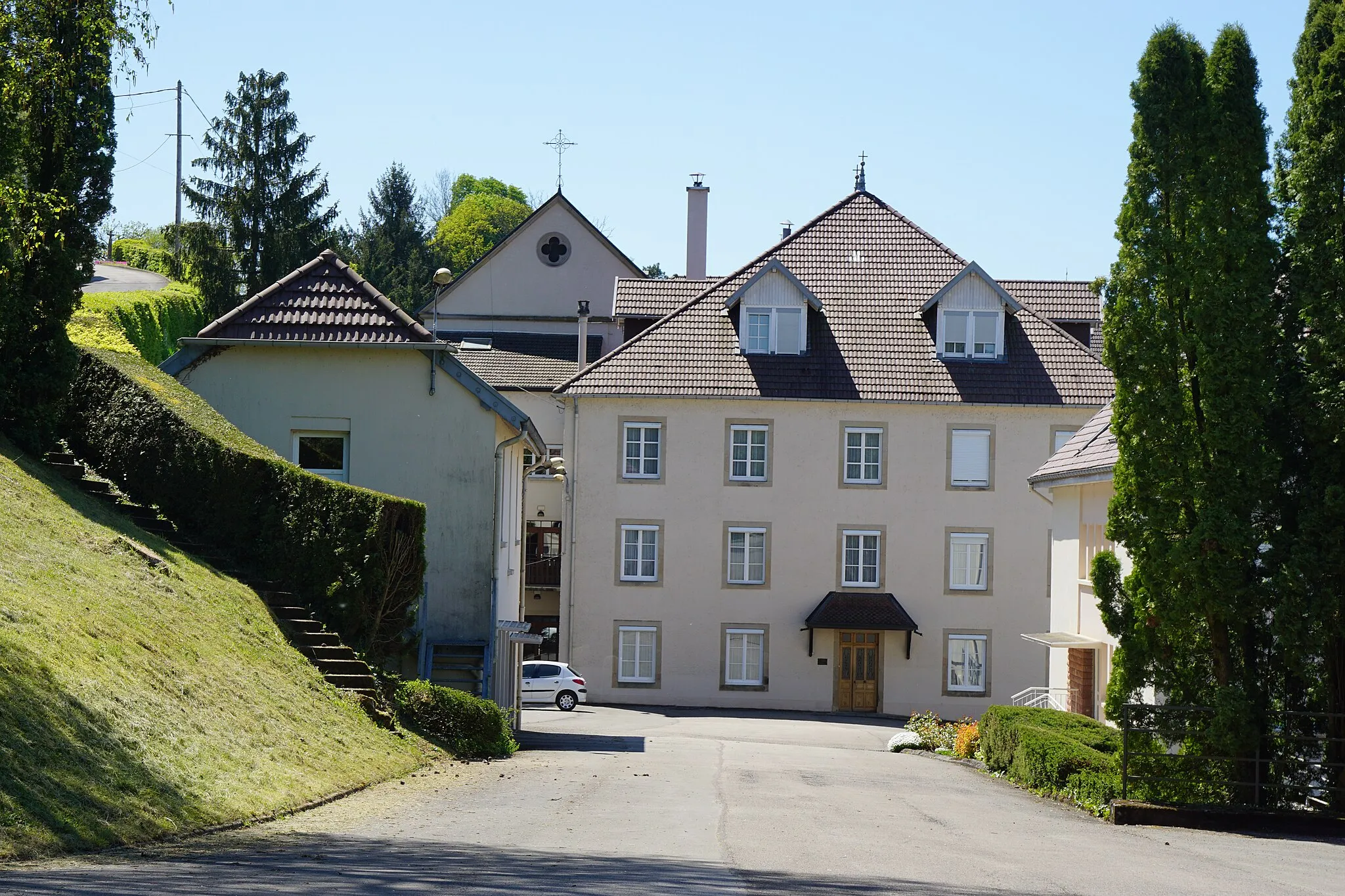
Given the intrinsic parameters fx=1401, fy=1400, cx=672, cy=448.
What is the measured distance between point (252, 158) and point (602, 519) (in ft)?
81.6

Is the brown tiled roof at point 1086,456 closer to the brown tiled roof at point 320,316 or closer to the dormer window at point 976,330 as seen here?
the brown tiled roof at point 320,316

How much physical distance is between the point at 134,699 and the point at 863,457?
2925 centimetres

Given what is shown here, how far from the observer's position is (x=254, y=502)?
19609 mm

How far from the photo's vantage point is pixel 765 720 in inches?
1423

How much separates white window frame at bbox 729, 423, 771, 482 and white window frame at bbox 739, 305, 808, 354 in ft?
7.30

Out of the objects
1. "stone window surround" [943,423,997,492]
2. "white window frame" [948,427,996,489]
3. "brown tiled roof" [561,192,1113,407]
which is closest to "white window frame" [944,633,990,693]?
"stone window surround" [943,423,997,492]

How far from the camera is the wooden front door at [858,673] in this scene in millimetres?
39094

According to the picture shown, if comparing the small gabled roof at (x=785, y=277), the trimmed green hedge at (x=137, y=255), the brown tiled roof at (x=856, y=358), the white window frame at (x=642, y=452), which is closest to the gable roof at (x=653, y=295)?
the brown tiled roof at (x=856, y=358)

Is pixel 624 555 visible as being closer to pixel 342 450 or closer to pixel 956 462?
pixel 956 462

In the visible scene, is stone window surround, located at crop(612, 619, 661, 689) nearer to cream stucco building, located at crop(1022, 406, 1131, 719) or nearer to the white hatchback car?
the white hatchback car

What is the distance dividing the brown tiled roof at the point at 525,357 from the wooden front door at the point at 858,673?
14.1 metres

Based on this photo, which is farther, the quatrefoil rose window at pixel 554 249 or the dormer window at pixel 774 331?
the quatrefoil rose window at pixel 554 249

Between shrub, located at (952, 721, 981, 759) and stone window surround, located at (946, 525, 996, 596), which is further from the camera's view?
stone window surround, located at (946, 525, 996, 596)

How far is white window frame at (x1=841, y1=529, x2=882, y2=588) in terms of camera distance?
39406mm
